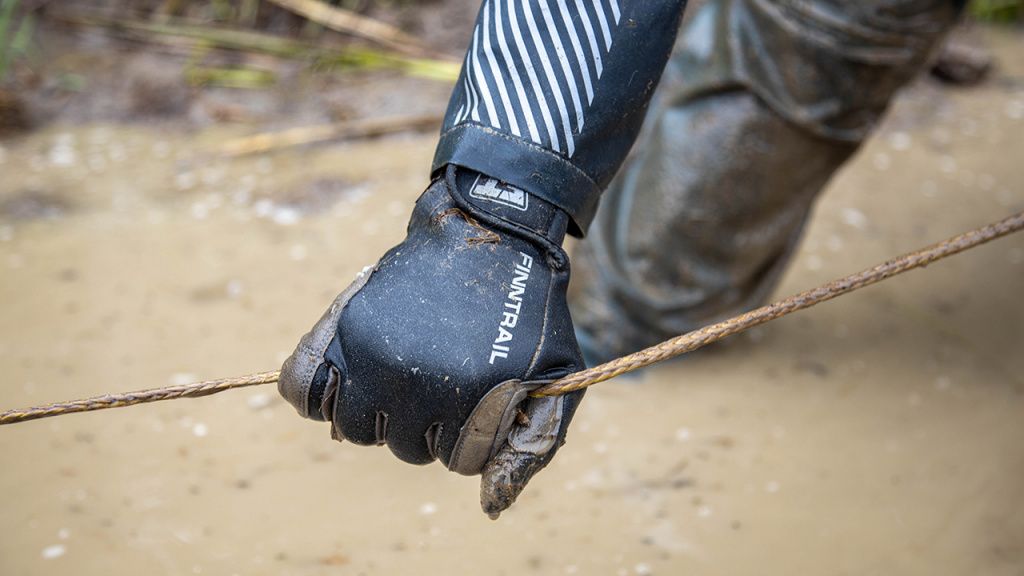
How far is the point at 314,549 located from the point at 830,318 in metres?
1.15

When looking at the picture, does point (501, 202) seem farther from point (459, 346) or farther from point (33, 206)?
point (33, 206)

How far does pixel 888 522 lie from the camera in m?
1.50

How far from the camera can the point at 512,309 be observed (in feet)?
3.17

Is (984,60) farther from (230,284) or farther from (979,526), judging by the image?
(230,284)

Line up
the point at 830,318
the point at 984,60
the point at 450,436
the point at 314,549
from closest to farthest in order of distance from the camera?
the point at 450,436, the point at 314,549, the point at 830,318, the point at 984,60

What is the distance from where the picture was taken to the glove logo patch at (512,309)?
94 cm

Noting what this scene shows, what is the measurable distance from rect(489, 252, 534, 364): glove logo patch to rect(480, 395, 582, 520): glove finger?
0.23 feet

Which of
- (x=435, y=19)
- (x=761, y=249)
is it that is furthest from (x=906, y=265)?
(x=435, y=19)

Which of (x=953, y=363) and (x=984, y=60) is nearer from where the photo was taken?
(x=953, y=363)

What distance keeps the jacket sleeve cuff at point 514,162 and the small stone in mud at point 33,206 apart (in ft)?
5.26

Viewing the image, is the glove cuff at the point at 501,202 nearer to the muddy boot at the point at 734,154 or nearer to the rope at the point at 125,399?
the rope at the point at 125,399

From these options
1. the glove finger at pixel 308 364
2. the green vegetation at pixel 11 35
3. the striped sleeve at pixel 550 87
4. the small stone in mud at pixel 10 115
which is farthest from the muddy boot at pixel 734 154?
the green vegetation at pixel 11 35

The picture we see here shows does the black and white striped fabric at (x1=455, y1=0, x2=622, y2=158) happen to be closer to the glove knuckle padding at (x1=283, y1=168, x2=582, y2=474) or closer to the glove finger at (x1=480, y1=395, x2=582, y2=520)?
the glove knuckle padding at (x1=283, y1=168, x2=582, y2=474)

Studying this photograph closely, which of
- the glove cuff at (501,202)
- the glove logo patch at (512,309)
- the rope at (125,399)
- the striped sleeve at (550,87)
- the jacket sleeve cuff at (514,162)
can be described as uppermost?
the striped sleeve at (550,87)
